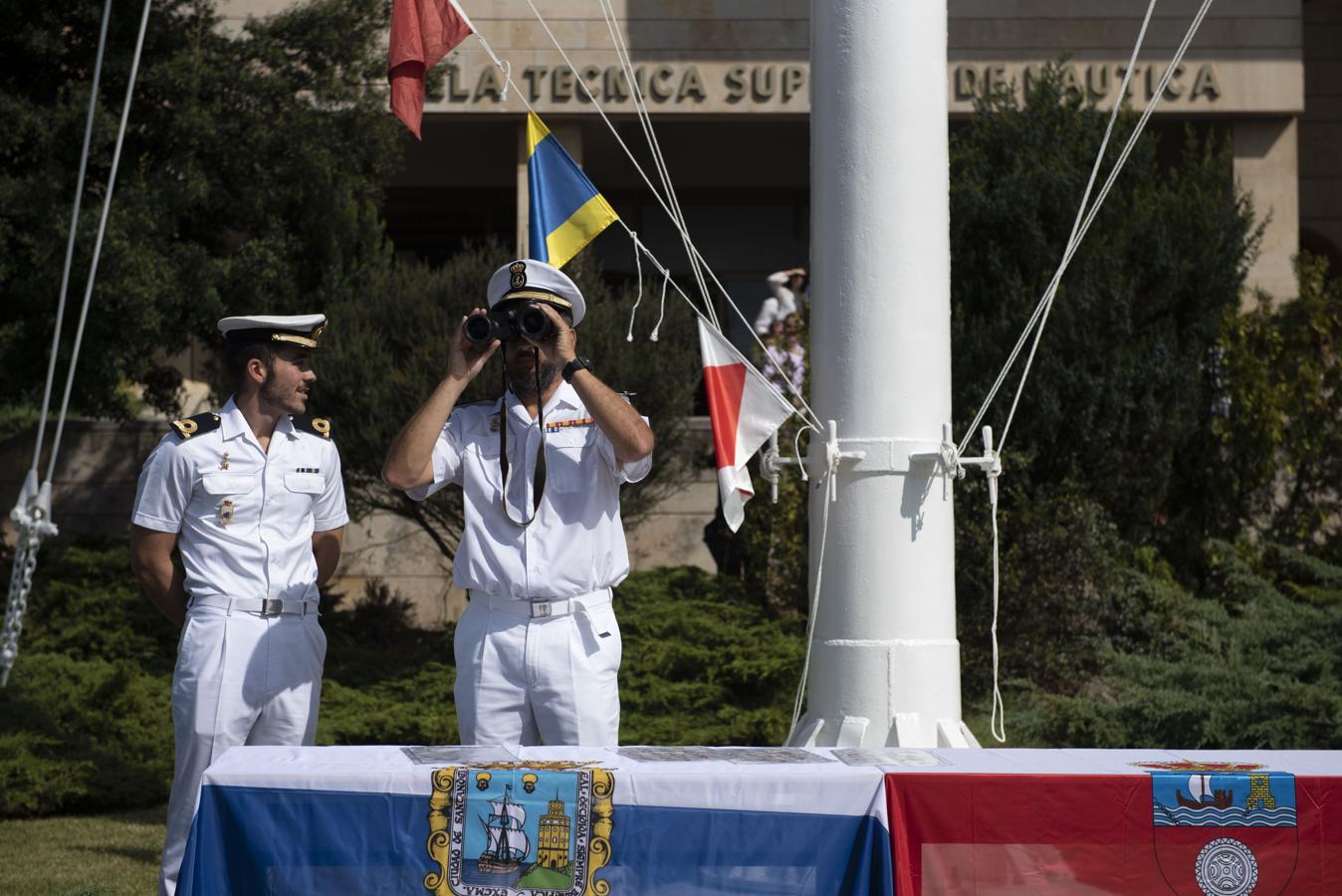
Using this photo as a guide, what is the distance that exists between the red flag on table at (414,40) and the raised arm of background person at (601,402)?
2.06m

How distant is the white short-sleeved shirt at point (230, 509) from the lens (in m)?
4.62

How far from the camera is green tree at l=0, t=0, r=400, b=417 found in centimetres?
978

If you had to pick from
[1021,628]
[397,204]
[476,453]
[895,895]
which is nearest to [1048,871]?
[895,895]

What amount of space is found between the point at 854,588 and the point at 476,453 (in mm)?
1513

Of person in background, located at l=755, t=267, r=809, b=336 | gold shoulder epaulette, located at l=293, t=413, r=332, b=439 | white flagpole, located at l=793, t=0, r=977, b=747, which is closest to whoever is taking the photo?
gold shoulder epaulette, located at l=293, t=413, r=332, b=439

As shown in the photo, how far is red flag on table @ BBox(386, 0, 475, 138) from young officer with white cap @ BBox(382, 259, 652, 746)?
5.83ft

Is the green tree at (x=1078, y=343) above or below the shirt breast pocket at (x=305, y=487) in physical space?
above

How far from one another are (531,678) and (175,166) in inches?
288

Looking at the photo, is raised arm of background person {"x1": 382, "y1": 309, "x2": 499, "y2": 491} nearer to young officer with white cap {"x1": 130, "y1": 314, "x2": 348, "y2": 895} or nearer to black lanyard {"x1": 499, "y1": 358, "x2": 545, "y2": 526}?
black lanyard {"x1": 499, "y1": 358, "x2": 545, "y2": 526}

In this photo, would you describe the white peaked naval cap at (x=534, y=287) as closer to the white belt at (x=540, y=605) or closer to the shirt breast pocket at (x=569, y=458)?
the shirt breast pocket at (x=569, y=458)

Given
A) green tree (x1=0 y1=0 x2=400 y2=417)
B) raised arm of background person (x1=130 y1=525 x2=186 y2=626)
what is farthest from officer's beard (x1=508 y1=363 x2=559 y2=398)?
green tree (x1=0 y1=0 x2=400 y2=417)

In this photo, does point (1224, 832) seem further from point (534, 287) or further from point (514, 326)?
point (534, 287)

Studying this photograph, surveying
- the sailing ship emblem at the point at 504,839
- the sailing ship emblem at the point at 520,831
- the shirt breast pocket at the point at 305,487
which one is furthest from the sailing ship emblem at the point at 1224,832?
the shirt breast pocket at the point at 305,487

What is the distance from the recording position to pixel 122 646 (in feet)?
32.0
